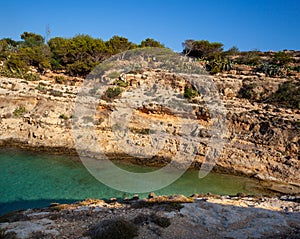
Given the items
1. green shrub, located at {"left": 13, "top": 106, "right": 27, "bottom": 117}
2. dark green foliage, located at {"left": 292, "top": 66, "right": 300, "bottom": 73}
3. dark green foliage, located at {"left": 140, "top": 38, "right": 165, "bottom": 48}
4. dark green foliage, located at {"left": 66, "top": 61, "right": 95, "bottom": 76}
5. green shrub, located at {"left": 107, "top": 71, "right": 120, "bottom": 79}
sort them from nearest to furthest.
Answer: green shrub, located at {"left": 13, "top": 106, "right": 27, "bottom": 117}
green shrub, located at {"left": 107, "top": 71, "right": 120, "bottom": 79}
dark green foliage, located at {"left": 292, "top": 66, "right": 300, "bottom": 73}
dark green foliage, located at {"left": 66, "top": 61, "right": 95, "bottom": 76}
dark green foliage, located at {"left": 140, "top": 38, "right": 165, "bottom": 48}

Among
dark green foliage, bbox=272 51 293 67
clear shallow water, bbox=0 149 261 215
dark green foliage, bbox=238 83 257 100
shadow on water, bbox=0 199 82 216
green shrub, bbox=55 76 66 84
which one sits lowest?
shadow on water, bbox=0 199 82 216

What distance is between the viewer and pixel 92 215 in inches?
330

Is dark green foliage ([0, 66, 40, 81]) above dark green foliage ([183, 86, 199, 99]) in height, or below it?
above

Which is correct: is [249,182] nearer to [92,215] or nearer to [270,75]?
[92,215]

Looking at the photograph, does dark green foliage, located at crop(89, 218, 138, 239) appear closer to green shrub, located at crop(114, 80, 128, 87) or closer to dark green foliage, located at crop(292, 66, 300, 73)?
green shrub, located at crop(114, 80, 128, 87)

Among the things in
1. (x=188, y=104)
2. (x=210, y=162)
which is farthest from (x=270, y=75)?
(x=210, y=162)

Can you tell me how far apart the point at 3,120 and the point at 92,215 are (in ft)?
52.0

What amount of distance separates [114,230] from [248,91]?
23.8 metres

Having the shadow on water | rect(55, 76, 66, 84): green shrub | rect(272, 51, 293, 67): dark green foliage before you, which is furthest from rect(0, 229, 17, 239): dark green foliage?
rect(272, 51, 293, 67): dark green foliage

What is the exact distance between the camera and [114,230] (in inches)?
262

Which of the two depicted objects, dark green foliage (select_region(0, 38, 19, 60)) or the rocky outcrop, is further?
dark green foliage (select_region(0, 38, 19, 60))

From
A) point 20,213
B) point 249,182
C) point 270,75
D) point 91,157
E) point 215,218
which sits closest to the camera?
point 215,218

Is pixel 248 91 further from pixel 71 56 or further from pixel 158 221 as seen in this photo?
pixel 71 56

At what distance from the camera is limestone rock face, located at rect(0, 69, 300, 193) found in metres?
17.2
